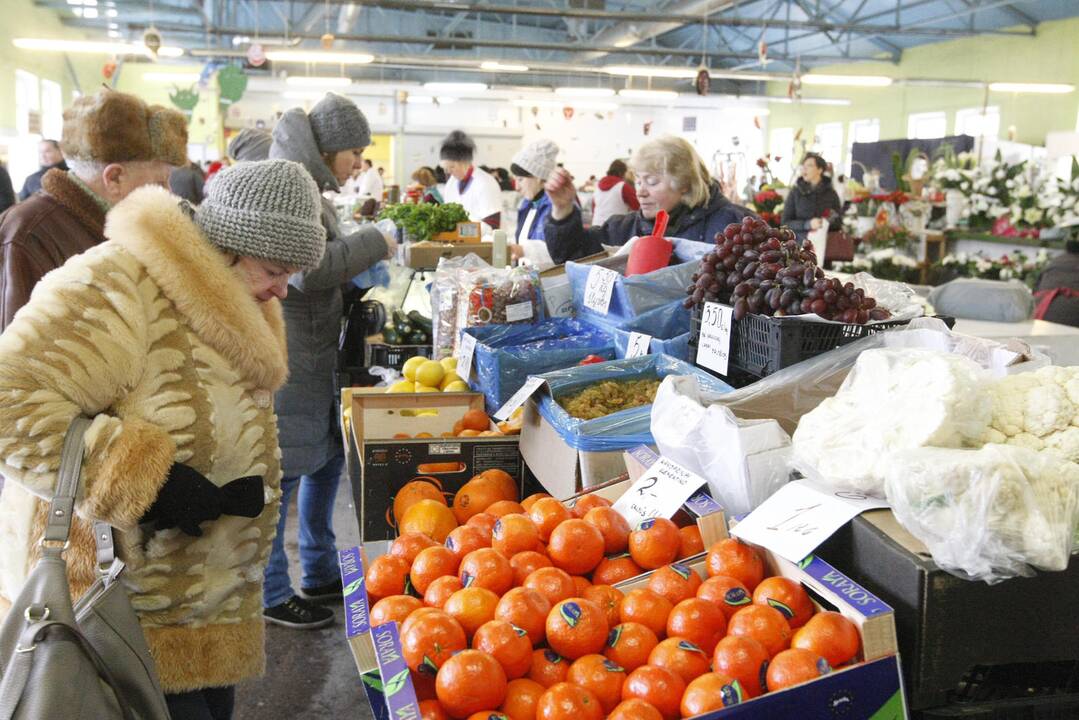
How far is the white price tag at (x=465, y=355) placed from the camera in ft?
8.55

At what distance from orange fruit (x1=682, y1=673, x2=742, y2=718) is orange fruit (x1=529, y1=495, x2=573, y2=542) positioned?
0.48 meters

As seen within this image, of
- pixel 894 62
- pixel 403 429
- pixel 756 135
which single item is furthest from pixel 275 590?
pixel 756 135

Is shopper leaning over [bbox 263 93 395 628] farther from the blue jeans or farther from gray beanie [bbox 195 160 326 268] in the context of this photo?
gray beanie [bbox 195 160 326 268]

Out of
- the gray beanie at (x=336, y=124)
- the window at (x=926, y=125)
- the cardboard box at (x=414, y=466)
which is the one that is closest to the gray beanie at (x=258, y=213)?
the cardboard box at (x=414, y=466)

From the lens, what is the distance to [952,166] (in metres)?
7.81

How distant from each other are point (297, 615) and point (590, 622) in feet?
7.33

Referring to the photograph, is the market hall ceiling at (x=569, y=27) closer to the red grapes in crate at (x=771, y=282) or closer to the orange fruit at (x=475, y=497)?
the red grapes in crate at (x=771, y=282)

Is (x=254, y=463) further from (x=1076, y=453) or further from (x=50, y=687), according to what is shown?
(x=1076, y=453)

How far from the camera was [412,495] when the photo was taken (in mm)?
1974

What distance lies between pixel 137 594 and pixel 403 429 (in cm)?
100

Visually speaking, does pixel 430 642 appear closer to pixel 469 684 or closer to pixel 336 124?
pixel 469 684

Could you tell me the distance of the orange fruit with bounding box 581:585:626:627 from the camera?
4.39ft

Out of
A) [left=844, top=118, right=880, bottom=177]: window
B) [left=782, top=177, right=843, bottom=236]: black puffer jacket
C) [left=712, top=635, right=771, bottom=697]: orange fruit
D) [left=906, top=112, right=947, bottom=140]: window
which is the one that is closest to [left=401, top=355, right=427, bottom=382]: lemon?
[left=712, top=635, right=771, bottom=697]: orange fruit

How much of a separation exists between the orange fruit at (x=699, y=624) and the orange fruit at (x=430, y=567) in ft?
1.25
